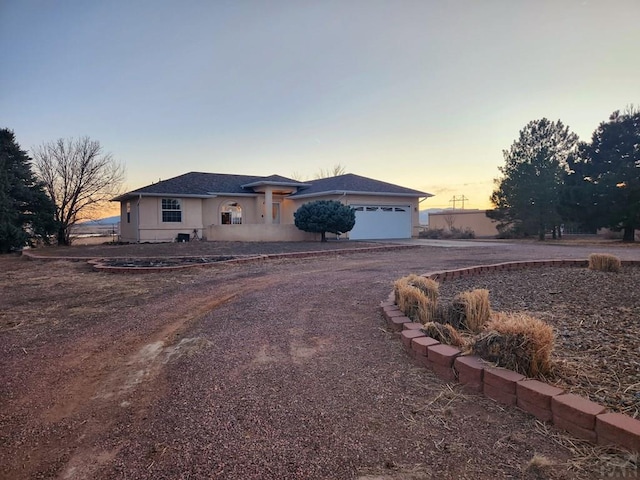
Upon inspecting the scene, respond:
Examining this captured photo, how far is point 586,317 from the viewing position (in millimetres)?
4301

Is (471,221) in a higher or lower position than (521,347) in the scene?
higher

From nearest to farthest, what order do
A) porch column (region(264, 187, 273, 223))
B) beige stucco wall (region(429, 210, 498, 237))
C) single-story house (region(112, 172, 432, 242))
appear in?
single-story house (region(112, 172, 432, 242)) → porch column (region(264, 187, 273, 223)) → beige stucco wall (region(429, 210, 498, 237))

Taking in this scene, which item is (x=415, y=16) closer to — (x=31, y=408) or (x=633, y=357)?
(x=633, y=357)

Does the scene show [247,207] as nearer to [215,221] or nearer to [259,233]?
[215,221]

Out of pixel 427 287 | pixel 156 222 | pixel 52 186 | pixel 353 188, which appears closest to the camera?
pixel 427 287

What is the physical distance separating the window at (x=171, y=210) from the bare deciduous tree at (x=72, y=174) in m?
5.59

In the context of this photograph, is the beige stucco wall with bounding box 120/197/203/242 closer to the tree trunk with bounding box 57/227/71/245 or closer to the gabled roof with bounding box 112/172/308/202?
the gabled roof with bounding box 112/172/308/202

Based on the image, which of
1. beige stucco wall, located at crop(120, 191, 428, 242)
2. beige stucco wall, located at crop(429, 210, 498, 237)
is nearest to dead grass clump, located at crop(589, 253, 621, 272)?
beige stucco wall, located at crop(120, 191, 428, 242)

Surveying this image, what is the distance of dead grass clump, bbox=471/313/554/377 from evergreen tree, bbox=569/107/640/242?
19820 millimetres

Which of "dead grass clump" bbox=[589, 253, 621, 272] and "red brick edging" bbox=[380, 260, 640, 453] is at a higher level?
"dead grass clump" bbox=[589, 253, 621, 272]

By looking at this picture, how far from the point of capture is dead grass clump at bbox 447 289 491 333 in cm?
397

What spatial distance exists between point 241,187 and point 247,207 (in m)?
1.33

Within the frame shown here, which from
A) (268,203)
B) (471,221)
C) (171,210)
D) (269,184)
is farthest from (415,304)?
(471,221)

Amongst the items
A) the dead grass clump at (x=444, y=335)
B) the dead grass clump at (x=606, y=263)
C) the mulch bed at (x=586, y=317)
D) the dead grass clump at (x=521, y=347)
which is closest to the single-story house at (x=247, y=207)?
the mulch bed at (x=586, y=317)
